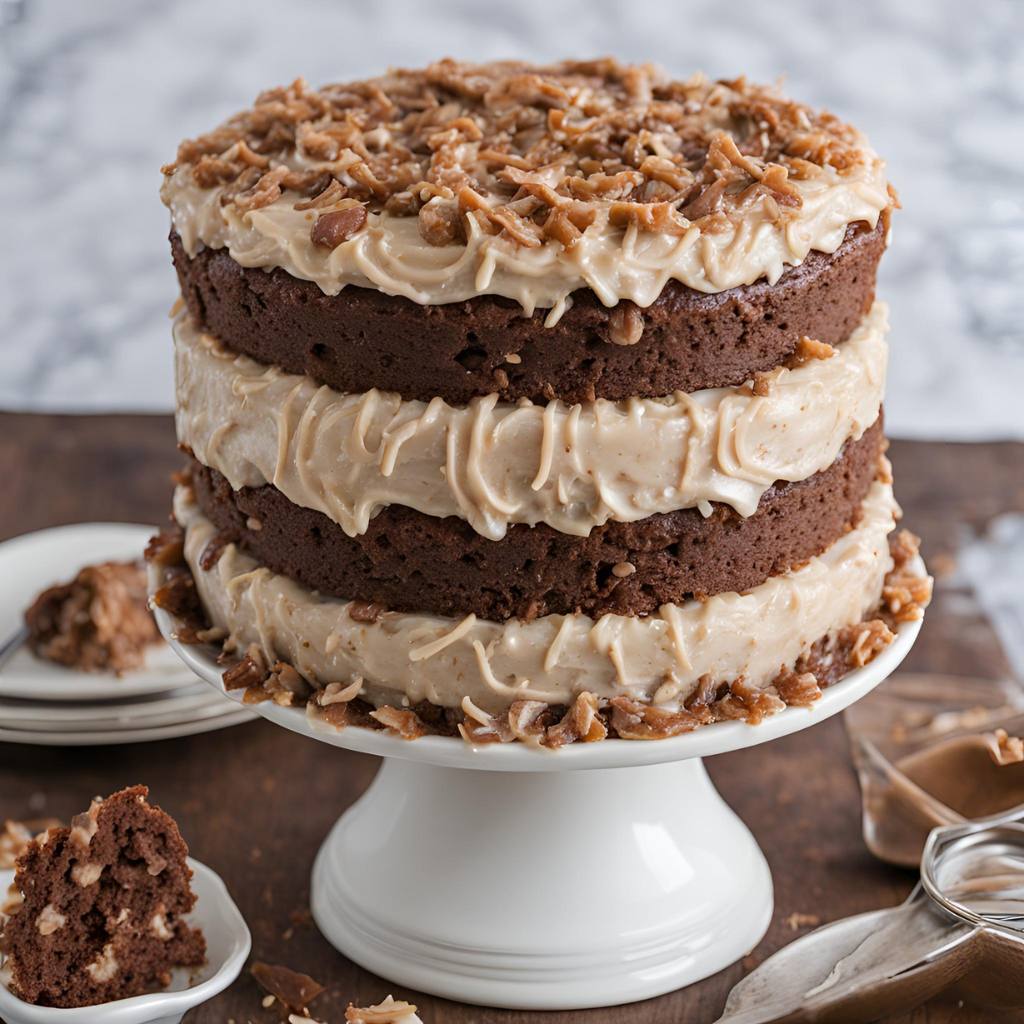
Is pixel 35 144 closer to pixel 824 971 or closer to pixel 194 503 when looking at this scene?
pixel 194 503

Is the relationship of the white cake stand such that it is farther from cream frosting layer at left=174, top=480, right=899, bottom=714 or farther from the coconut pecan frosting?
the coconut pecan frosting

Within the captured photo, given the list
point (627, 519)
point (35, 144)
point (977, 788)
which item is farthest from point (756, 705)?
point (35, 144)

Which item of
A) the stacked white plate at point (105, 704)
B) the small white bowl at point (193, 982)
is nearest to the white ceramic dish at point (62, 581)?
the stacked white plate at point (105, 704)

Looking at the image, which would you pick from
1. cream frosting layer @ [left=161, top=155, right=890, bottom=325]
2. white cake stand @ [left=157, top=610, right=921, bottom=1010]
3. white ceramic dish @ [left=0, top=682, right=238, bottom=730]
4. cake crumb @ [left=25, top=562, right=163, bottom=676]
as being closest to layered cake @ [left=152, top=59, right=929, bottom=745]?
cream frosting layer @ [left=161, top=155, right=890, bottom=325]

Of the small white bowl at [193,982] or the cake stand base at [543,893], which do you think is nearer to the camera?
the small white bowl at [193,982]

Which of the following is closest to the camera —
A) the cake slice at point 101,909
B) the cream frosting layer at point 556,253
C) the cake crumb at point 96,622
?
the cream frosting layer at point 556,253

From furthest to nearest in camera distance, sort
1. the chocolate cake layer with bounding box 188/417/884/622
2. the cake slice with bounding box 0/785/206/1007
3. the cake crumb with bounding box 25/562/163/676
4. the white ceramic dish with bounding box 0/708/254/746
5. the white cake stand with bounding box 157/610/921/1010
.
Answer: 1. the cake crumb with bounding box 25/562/163/676
2. the white ceramic dish with bounding box 0/708/254/746
3. the white cake stand with bounding box 157/610/921/1010
4. the cake slice with bounding box 0/785/206/1007
5. the chocolate cake layer with bounding box 188/417/884/622

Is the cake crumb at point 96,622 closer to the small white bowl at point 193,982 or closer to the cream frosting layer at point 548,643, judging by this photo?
the small white bowl at point 193,982

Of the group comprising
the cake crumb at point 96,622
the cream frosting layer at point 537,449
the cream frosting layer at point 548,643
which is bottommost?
the cake crumb at point 96,622

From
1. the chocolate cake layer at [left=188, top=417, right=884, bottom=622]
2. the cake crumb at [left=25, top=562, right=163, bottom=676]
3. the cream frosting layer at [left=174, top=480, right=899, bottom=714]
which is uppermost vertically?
the chocolate cake layer at [left=188, top=417, right=884, bottom=622]
